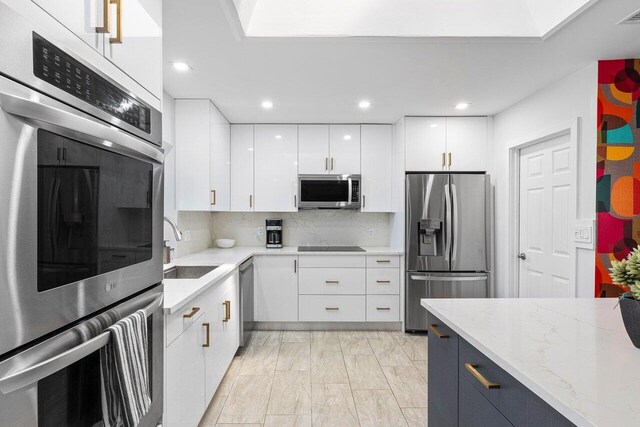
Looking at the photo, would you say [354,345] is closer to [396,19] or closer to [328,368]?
[328,368]

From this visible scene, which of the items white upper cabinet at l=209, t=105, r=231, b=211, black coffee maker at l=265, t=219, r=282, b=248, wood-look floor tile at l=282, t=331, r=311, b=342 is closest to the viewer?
white upper cabinet at l=209, t=105, r=231, b=211

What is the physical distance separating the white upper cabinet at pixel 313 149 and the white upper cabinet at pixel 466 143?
1.34m

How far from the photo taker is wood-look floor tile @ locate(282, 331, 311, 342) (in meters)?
3.52

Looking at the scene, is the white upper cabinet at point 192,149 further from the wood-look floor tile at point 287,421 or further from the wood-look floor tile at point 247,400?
the wood-look floor tile at point 287,421

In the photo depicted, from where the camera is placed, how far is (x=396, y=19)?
2061 mm

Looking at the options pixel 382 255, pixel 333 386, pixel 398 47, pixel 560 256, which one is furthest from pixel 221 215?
pixel 560 256

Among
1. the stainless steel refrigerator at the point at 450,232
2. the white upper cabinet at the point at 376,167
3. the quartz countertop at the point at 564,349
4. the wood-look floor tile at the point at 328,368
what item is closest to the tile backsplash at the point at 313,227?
the white upper cabinet at the point at 376,167

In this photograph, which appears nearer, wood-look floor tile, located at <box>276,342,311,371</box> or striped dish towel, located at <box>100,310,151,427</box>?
striped dish towel, located at <box>100,310,151,427</box>

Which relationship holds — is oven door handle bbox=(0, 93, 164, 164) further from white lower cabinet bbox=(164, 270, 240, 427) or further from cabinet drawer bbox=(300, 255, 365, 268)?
cabinet drawer bbox=(300, 255, 365, 268)

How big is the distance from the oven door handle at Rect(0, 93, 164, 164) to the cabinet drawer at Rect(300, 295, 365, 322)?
284cm

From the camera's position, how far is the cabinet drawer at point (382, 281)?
3750 millimetres

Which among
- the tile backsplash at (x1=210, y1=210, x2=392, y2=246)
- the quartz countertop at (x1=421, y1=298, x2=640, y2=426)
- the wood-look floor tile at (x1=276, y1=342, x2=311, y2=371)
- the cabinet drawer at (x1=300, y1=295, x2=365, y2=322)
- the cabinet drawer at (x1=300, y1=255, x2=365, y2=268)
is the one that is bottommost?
the wood-look floor tile at (x1=276, y1=342, x2=311, y2=371)

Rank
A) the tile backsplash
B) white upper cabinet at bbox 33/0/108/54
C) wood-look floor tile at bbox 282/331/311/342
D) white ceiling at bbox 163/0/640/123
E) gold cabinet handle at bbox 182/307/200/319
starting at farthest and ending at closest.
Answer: the tile backsplash → wood-look floor tile at bbox 282/331/311/342 → white ceiling at bbox 163/0/640/123 → gold cabinet handle at bbox 182/307/200/319 → white upper cabinet at bbox 33/0/108/54

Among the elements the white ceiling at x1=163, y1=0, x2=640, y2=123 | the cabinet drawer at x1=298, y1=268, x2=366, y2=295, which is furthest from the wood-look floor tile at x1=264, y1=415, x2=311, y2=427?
the white ceiling at x1=163, y1=0, x2=640, y2=123
